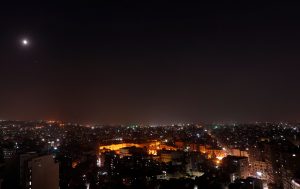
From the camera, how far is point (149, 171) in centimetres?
2108

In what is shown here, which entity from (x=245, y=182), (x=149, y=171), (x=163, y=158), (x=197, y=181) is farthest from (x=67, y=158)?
(x=245, y=182)

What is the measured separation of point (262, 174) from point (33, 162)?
15277 mm

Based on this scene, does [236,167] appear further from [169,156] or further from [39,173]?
[39,173]

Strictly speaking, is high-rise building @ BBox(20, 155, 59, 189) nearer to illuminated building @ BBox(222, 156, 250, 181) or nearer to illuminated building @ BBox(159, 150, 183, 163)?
illuminated building @ BBox(222, 156, 250, 181)

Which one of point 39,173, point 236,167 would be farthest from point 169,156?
point 39,173

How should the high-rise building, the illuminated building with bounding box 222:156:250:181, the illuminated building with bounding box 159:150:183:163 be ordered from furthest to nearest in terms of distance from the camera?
the illuminated building with bounding box 159:150:183:163 → the illuminated building with bounding box 222:156:250:181 → the high-rise building

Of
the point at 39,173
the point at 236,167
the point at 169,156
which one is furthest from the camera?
the point at 169,156

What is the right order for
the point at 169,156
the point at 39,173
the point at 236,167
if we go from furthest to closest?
the point at 169,156
the point at 236,167
the point at 39,173

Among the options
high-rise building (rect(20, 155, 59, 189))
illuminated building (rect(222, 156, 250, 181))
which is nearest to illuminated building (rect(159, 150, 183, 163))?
illuminated building (rect(222, 156, 250, 181))

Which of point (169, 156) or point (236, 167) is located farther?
point (169, 156)

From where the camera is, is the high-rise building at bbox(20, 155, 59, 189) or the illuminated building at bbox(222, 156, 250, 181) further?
the illuminated building at bbox(222, 156, 250, 181)

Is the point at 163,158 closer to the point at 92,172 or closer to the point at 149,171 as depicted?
the point at 149,171

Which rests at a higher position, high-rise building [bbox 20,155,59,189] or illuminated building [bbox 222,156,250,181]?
high-rise building [bbox 20,155,59,189]

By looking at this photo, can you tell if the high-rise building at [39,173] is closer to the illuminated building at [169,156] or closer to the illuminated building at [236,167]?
the illuminated building at [236,167]
